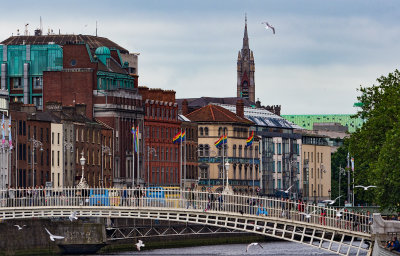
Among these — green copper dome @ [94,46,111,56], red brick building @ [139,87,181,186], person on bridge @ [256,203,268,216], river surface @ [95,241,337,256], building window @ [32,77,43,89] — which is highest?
green copper dome @ [94,46,111,56]

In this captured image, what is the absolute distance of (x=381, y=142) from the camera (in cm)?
11994

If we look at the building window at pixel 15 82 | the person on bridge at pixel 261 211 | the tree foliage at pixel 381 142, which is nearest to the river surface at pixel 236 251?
the tree foliage at pixel 381 142

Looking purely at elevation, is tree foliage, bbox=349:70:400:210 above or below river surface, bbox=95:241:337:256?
above

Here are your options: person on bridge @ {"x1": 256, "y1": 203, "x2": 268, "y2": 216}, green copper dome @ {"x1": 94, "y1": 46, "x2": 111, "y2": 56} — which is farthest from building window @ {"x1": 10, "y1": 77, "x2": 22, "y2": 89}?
person on bridge @ {"x1": 256, "y1": 203, "x2": 268, "y2": 216}

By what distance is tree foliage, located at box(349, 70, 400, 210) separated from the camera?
10956 centimetres

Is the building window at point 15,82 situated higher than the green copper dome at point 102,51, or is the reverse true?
the green copper dome at point 102,51

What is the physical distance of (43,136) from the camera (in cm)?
15838

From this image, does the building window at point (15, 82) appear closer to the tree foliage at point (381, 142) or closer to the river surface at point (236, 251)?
the river surface at point (236, 251)

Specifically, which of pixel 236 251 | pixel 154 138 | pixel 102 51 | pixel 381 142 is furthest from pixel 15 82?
pixel 381 142

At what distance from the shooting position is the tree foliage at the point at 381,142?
110 meters

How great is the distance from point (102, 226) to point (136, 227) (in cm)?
659

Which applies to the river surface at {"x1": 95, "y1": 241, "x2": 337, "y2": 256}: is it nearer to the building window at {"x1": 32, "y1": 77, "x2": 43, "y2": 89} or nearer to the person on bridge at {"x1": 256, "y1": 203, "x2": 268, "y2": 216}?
the building window at {"x1": 32, "y1": 77, "x2": 43, "y2": 89}

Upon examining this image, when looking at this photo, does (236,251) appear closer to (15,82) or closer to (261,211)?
Result: (261,211)

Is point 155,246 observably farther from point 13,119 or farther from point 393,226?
point 393,226
